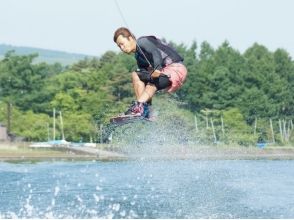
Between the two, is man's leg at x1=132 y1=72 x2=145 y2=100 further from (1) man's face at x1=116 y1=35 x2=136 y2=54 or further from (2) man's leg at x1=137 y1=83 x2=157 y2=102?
(1) man's face at x1=116 y1=35 x2=136 y2=54

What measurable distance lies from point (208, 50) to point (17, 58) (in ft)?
103

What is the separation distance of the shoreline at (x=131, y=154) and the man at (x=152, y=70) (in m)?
54.8

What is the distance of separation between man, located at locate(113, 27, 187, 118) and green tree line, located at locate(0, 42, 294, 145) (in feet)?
215

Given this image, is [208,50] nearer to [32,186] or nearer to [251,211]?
[32,186]

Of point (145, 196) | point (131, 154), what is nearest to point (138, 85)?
point (145, 196)

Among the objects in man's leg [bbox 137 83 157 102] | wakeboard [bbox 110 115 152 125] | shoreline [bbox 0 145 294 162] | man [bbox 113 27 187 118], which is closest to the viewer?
man [bbox 113 27 187 118]

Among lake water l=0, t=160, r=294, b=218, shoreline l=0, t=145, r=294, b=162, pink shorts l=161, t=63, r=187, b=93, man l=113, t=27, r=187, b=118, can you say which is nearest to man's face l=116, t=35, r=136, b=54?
man l=113, t=27, r=187, b=118

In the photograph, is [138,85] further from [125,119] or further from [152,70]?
[125,119]

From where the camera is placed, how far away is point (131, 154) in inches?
3435

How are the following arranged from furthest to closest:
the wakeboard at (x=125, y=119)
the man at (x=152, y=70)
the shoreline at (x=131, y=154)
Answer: the shoreline at (x=131, y=154)
the wakeboard at (x=125, y=119)
the man at (x=152, y=70)

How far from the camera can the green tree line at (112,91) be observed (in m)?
88.7

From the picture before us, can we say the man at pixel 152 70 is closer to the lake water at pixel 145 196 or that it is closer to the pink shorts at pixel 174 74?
the pink shorts at pixel 174 74

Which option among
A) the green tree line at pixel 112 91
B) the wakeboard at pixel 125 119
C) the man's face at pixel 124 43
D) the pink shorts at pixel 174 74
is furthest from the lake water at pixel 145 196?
the green tree line at pixel 112 91

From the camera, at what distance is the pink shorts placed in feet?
54.0
